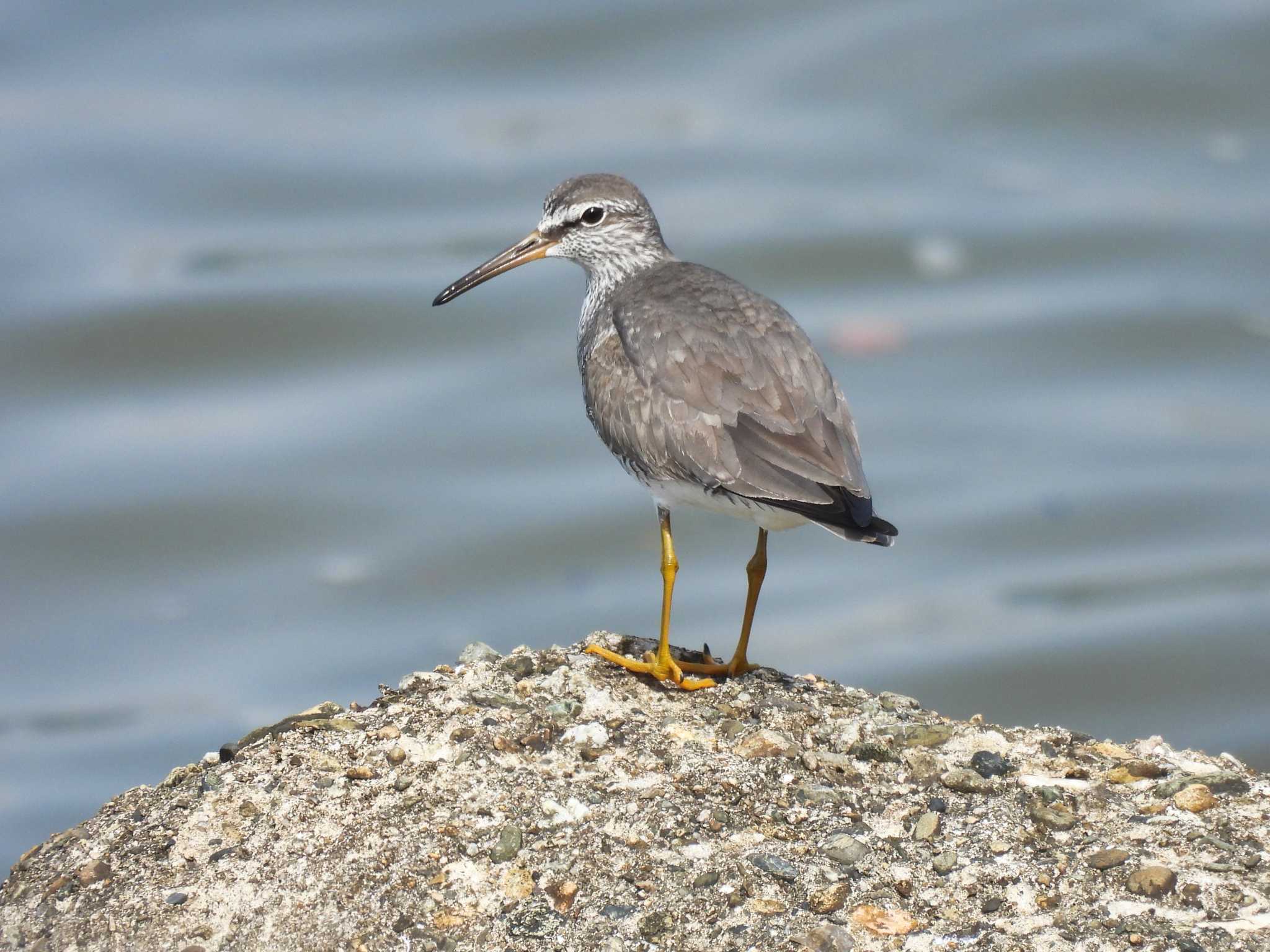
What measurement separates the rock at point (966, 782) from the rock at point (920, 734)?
0.82ft

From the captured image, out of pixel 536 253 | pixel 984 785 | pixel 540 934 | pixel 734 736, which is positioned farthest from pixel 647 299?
pixel 540 934

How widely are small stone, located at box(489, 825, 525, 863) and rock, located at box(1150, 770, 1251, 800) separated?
221cm

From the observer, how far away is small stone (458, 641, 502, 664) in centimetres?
618

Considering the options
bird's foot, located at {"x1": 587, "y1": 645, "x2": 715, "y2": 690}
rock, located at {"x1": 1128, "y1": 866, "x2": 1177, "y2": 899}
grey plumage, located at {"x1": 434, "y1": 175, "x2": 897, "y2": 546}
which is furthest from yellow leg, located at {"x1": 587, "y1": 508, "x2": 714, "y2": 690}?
rock, located at {"x1": 1128, "y1": 866, "x2": 1177, "y2": 899}

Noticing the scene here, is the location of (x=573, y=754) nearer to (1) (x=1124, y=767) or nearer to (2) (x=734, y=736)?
(2) (x=734, y=736)

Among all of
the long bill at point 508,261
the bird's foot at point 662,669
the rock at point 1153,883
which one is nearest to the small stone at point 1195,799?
the rock at point 1153,883

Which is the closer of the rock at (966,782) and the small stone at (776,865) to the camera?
the small stone at (776,865)

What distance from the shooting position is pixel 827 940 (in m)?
4.46

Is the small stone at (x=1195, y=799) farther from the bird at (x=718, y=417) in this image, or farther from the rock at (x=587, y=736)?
the rock at (x=587, y=736)

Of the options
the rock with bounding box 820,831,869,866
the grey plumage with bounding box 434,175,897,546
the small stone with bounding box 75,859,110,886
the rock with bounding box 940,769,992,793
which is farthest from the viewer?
the grey plumage with bounding box 434,175,897,546

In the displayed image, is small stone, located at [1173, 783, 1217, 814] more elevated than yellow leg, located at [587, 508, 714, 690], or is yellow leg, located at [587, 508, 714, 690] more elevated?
yellow leg, located at [587, 508, 714, 690]

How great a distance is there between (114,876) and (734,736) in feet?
7.44

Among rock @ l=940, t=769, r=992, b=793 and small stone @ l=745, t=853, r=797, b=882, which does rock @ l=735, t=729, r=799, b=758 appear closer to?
rock @ l=940, t=769, r=992, b=793

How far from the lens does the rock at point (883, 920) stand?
4.48 m
